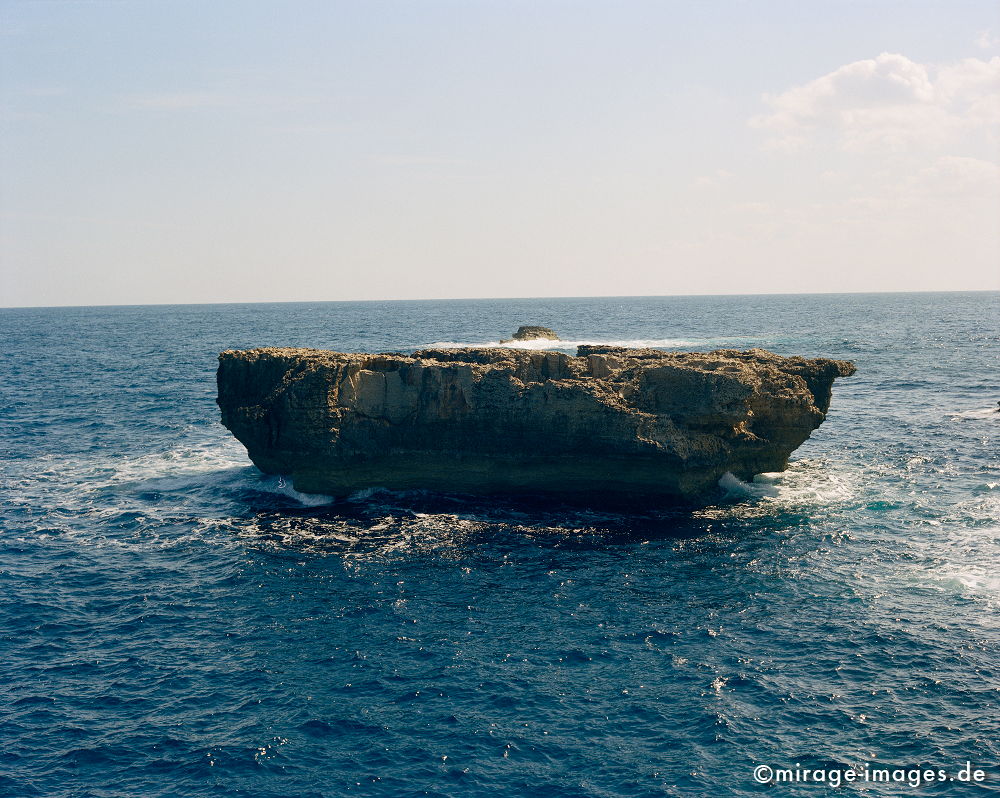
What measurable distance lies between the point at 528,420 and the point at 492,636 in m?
11.9

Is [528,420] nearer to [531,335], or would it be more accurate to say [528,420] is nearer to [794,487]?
[794,487]

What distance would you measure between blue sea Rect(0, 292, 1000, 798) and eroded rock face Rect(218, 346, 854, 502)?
1400mm

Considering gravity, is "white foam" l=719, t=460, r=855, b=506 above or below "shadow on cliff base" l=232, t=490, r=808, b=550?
above

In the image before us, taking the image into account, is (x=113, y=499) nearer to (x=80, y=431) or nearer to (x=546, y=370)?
(x=80, y=431)

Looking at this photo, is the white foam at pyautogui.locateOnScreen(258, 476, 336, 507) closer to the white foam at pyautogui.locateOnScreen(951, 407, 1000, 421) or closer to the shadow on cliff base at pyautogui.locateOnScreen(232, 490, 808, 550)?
the shadow on cliff base at pyautogui.locateOnScreen(232, 490, 808, 550)

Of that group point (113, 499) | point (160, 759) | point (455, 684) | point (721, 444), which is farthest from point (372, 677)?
point (113, 499)

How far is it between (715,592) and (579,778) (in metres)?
10.1

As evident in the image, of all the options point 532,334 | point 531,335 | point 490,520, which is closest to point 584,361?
point 490,520

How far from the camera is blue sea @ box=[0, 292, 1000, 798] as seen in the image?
17031mm

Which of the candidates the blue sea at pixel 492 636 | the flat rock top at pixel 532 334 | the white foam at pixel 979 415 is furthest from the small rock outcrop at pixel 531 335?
the blue sea at pixel 492 636

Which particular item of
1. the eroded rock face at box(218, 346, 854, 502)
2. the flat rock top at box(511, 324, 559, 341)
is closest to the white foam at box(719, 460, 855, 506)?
the eroded rock face at box(218, 346, 854, 502)

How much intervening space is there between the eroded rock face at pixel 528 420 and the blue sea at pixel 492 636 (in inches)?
55.1

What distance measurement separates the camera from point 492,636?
2236 cm

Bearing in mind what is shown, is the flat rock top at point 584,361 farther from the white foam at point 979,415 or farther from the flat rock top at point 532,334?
the flat rock top at point 532,334
